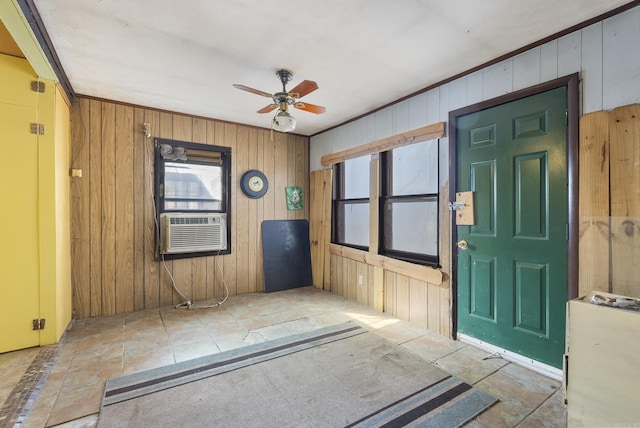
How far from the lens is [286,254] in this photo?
442cm

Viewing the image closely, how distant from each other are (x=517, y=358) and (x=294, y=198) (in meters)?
3.33

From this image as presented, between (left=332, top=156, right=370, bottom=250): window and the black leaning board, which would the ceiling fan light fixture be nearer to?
(left=332, top=156, right=370, bottom=250): window

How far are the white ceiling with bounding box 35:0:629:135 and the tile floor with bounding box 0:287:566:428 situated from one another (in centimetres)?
244

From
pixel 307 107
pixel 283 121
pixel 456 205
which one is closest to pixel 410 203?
pixel 456 205

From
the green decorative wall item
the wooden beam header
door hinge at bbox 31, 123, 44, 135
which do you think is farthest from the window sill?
door hinge at bbox 31, 123, 44, 135

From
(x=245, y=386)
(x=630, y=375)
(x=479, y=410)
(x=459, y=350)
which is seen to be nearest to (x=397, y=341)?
(x=459, y=350)

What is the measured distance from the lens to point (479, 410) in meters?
1.70

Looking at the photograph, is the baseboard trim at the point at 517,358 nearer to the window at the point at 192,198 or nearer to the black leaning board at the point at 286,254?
the black leaning board at the point at 286,254

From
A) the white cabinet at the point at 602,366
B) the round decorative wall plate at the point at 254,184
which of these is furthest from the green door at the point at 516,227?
the round decorative wall plate at the point at 254,184

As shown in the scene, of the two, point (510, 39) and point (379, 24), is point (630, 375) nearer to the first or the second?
point (510, 39)

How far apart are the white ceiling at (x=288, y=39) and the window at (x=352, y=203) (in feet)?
3.70

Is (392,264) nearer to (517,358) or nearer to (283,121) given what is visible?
(517,358)

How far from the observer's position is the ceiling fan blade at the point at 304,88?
2.23 meters

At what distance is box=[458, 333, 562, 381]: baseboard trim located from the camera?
2.02 m
